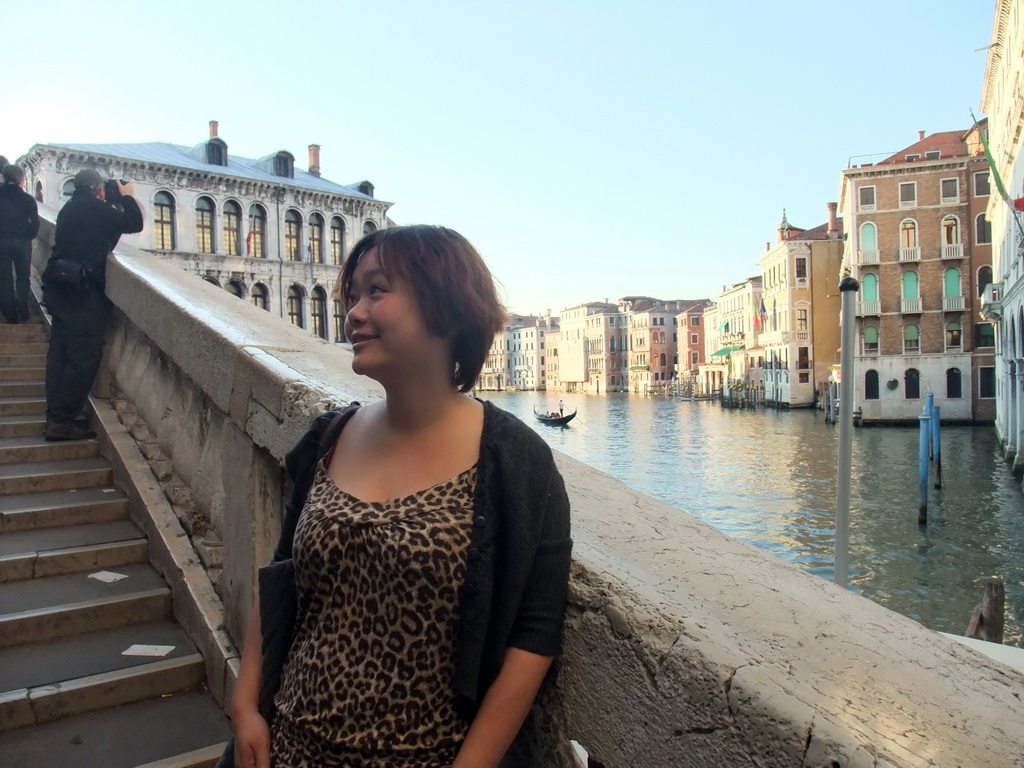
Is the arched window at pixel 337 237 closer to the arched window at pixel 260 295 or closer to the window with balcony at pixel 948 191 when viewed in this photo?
the arched window at pixel 260 295

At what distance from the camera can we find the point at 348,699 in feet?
4.10

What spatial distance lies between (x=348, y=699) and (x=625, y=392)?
107 m

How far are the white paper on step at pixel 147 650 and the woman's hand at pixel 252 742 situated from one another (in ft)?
4.65

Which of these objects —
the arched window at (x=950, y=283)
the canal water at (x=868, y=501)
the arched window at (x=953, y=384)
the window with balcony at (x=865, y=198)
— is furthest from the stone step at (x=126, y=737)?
the arched window at (x=950, y=283)

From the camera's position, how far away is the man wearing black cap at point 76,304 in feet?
13.3

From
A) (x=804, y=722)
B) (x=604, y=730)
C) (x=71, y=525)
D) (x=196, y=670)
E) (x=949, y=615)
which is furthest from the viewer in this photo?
(x=949, y=615)

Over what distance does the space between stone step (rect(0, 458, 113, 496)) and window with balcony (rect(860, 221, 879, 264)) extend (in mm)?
42161

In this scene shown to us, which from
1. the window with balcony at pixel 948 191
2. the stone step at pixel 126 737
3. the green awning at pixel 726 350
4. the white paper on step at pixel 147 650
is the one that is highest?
the window with balcony at pixel 948 191

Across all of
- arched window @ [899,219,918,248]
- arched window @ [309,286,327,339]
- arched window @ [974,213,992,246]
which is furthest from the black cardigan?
arched window @ [974,213,992,246]

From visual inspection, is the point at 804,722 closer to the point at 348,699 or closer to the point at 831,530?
the point at 348,699

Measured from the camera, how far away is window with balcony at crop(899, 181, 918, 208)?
39.5 meters

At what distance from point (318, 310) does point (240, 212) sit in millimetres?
6213

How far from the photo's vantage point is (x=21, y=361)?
5.25 m

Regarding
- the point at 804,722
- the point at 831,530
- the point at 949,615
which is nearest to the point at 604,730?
the point at 804,722
